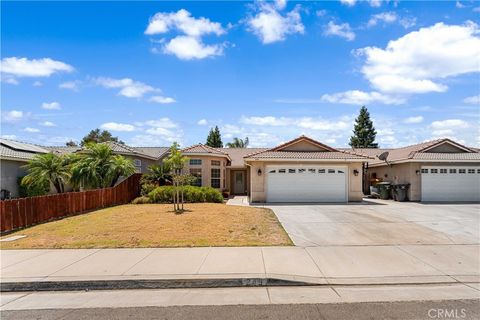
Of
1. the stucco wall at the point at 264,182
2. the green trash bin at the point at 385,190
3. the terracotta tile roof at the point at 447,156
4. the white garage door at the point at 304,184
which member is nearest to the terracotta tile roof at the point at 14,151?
the stucco wall at the point at 264,182

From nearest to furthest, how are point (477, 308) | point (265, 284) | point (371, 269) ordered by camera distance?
1. point (477, 308)
2. point (265, 284)
3. point (371, 269)

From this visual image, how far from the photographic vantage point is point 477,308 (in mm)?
5059

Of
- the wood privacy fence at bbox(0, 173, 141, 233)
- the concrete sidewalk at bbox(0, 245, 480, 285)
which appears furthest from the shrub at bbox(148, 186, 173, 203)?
the concrete sidewalk at bbox(0, 245, 480, 285)

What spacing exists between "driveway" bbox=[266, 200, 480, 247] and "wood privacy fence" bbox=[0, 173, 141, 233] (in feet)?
31.5

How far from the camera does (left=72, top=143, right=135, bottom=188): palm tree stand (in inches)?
750

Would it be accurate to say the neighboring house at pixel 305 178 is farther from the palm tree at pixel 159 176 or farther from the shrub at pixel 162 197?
the palm tree at pixel 159 176

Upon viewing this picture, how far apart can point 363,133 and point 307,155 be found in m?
40.6

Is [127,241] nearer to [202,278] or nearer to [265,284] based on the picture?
[202,278]

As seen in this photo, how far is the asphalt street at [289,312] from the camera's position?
15.8 ft

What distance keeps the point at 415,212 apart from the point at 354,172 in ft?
18.1

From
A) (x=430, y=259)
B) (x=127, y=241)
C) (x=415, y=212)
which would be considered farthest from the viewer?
(x=415, y=212)

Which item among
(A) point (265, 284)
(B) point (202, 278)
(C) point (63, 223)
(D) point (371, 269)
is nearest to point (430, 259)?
(D) point (371, 269)

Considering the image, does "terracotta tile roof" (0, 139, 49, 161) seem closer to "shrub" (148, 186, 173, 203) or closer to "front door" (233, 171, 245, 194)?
"shrub" (148, 186, 173, 203)

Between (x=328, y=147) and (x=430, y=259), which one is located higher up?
(x=328, y=147)
